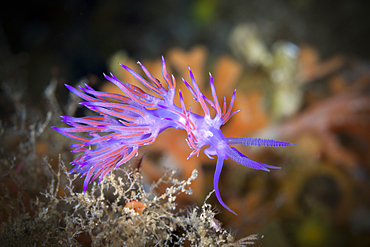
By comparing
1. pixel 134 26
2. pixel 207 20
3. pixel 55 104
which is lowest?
pixel 55 104

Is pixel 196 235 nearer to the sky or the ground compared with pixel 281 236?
nearer to the sky

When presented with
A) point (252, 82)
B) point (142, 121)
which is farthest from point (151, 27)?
point (142, 121)

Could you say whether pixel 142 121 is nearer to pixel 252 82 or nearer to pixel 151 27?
pixel 252 82

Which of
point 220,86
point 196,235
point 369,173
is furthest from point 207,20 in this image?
point 196,235

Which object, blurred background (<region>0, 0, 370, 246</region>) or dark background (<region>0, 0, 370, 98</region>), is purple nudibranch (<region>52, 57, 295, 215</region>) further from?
dark background (<region>0, 0, 370, 98</region>)

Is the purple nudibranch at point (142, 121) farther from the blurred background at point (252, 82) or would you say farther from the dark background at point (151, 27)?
the dark background at point (151, 27)

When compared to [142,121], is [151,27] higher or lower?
higher

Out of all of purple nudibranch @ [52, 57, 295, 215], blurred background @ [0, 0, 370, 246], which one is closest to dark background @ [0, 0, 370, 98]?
blurred background @ [0, 0, 370, 246]

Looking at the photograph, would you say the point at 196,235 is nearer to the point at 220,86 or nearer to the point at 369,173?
the point at 220,86

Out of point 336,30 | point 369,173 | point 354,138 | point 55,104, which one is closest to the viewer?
point 55,104
